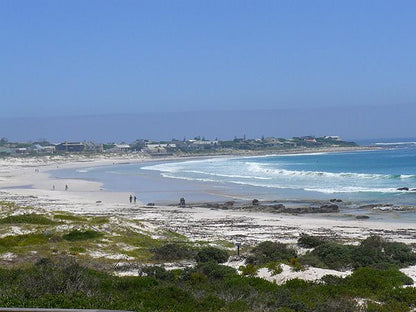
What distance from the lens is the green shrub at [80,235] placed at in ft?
64.5

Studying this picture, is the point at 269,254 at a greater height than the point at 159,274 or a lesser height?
lesser

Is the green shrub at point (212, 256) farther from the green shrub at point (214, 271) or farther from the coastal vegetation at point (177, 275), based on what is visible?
the green shrub at point (214, 271)

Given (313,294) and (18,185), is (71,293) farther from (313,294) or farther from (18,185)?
(18,185)

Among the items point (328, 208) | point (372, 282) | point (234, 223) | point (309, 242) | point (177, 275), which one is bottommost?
point (234, 223)

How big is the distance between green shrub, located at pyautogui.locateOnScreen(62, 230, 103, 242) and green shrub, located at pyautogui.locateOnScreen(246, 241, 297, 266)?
6.09 metres

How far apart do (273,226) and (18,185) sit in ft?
140

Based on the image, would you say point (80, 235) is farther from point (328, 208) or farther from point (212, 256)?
point (328, 208)

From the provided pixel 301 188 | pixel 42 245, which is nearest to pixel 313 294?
pixel 42 245

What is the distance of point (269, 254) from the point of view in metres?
16.3

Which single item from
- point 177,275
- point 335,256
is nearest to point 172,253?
point 177,275

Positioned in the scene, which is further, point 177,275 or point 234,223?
→ point 234,223

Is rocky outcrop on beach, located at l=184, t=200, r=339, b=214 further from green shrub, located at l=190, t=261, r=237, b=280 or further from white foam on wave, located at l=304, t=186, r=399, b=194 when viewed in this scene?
green shrub, located at l=190, t=261, r=237, b=280

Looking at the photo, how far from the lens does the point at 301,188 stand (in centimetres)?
5125

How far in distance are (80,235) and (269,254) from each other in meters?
7.27
